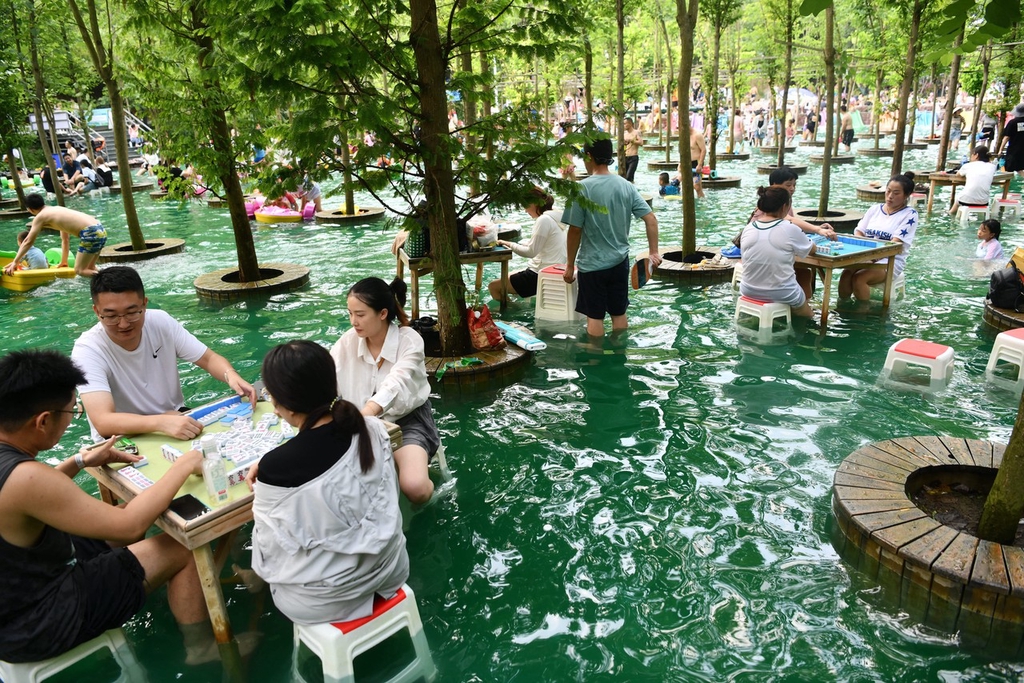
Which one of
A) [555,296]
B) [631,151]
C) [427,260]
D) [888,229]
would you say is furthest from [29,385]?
[631,151]

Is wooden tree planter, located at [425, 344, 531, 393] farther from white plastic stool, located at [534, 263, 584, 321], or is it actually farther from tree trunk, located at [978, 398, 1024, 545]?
tree trunk, located at [978, 398, 1024, 545]

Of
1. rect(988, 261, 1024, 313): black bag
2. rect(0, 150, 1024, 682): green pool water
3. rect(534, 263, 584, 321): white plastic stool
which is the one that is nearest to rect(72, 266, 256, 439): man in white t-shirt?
rect(0, 150, 1024, 682): green pool water

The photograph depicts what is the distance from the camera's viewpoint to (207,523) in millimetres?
2951

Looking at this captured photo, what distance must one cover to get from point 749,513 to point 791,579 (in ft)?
2.01

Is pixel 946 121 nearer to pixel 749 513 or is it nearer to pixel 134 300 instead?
pixel 749 513

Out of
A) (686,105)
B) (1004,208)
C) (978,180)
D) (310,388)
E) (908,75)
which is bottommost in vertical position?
(1004,208)

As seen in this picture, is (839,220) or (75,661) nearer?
(75,661)

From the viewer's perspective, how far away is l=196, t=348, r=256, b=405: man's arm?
414 centimetres

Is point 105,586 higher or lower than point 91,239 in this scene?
lower

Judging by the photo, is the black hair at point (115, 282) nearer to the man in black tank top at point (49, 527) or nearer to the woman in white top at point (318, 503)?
the man in black tank top at point (49, 527)

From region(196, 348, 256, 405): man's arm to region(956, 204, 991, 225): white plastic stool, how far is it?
12353 mm

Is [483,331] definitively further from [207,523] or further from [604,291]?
[207,523]

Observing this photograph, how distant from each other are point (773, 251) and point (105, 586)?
5997 mm

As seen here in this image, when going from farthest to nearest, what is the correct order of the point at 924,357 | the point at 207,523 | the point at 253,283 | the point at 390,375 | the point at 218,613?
the point at 253,283
the point at 924,357
the point at 390,375
the point at 218,613
the point at 207,523
